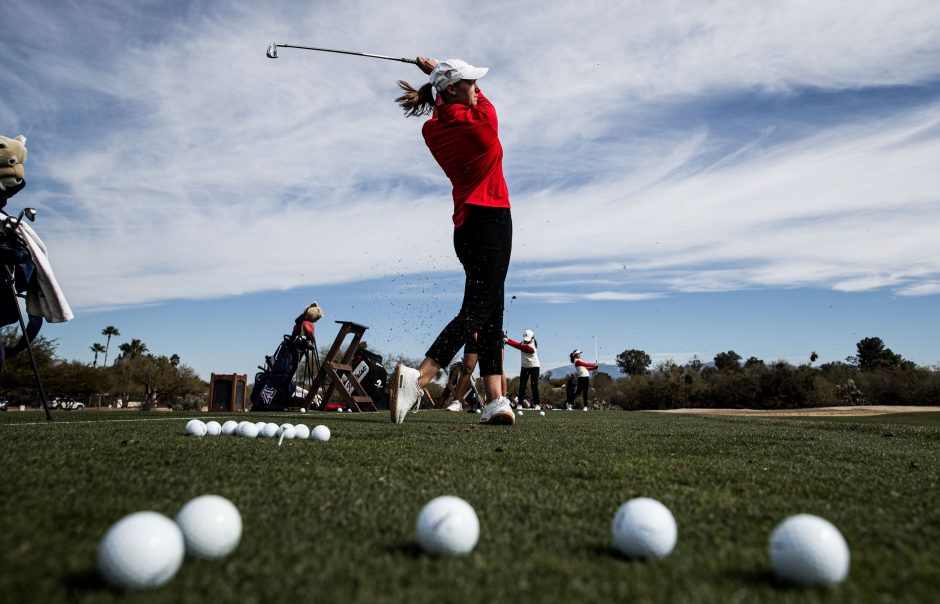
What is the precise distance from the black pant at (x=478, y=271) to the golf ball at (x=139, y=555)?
14.3 feet

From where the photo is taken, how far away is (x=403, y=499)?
2518 mm

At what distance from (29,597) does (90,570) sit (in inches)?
8.2

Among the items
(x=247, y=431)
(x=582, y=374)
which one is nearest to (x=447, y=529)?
(x=247, y=431)

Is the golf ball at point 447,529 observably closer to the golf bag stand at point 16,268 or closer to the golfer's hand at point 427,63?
the golfer's hand at point 427,63

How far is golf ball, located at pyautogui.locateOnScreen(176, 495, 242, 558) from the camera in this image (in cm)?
171

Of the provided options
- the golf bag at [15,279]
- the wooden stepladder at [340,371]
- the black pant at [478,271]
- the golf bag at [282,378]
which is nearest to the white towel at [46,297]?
the golf bag at [15,279]

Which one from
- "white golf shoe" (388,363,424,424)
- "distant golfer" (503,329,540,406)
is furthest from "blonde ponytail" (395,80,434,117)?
"distant golfer" (503,329,540,406)

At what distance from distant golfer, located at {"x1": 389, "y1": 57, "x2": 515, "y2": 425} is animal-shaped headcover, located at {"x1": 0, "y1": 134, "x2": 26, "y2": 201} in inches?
166

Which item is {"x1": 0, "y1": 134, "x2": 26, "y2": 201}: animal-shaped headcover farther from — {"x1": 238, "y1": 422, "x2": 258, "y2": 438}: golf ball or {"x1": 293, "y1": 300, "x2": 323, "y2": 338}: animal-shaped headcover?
{"x1": 293, "y1": 300, "x2": 323, "y2": 338}: animal-shaped headcover

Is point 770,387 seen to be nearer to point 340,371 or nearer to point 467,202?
point 340,371

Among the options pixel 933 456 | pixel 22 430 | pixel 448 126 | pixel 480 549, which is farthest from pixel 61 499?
pixel 933 456

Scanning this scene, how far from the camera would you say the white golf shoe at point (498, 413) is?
6.60 metres

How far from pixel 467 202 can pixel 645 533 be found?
464 centimetres

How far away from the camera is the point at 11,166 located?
249 inches
